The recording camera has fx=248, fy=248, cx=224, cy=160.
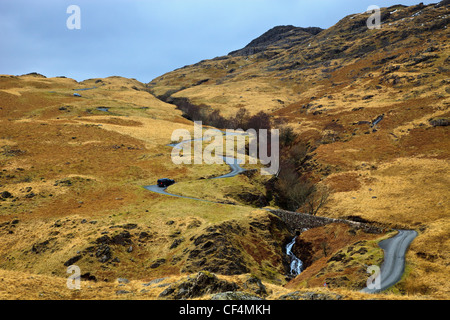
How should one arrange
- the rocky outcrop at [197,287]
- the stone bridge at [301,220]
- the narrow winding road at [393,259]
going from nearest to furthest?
1. the rocky outcrop at [197,287]
2. the narrow winding road at [393,259]
3. the stone bridge at [301,220]

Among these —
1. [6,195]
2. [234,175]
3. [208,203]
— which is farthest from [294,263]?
[6,195]

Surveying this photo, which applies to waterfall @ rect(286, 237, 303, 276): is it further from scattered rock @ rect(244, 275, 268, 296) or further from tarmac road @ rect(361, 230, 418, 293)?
scattered rock @ rect(244, 275, 268, 296)

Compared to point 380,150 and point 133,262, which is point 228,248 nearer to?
point 133,262

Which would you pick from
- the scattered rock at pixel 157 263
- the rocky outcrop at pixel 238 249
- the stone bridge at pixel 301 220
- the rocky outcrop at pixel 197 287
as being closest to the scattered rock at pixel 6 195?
the scattered rock at pixel 157 263

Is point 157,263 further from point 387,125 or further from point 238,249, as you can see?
point 387,125

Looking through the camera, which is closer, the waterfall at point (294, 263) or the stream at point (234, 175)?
the waterfall at point (294, 263)

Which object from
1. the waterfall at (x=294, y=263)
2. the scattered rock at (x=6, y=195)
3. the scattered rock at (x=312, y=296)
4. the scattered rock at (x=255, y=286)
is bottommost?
the waterfall at (x=294, y=263)

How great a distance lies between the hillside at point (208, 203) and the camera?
22.5 metres

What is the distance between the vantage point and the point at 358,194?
57250mm

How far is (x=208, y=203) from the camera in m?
43.8


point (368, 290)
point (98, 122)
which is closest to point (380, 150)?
point (368, 290)

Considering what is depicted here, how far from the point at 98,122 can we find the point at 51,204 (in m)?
62.9

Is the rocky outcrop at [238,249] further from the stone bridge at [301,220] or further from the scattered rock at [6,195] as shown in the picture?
the scattered rock at [6,195]
